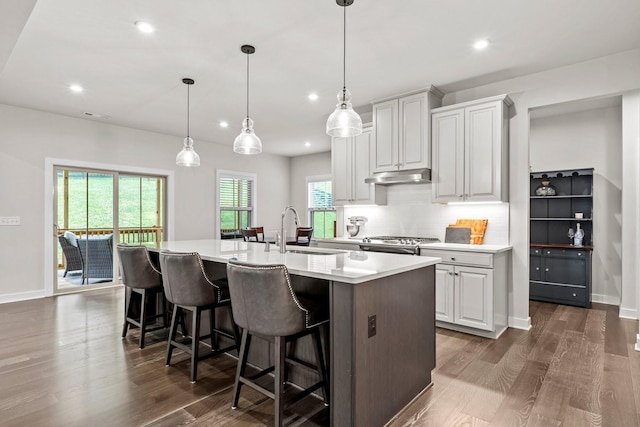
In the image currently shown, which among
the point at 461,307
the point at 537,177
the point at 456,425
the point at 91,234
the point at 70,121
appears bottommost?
the point at 456,425

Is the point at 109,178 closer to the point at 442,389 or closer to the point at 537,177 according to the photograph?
the point at 442,389

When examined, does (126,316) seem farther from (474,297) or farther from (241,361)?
(474,297)

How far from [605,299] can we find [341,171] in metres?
4.01

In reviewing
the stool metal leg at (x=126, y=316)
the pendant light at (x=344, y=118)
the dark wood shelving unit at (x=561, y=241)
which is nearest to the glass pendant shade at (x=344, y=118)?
the pendant light at (x=344, y=118)

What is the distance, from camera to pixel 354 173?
4.94 m

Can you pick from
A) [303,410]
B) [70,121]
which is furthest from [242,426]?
[70,121]

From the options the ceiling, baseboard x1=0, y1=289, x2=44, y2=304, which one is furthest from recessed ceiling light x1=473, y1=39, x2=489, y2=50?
baseboard x1=0, y1=289, x2=44, y2=304

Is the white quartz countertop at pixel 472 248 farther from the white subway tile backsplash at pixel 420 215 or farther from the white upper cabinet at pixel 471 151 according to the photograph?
the white upper cabinet at pixel 471 151

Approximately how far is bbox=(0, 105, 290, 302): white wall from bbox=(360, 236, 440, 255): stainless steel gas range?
12.4ft

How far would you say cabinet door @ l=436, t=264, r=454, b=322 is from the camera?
3686 mm

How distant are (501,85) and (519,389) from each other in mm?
3128

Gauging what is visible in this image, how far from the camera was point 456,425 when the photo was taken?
2043mm

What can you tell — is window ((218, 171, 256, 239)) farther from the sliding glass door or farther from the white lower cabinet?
the white lower cabinet

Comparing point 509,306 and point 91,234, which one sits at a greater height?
point 91,234
